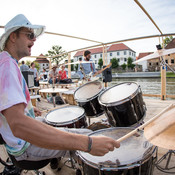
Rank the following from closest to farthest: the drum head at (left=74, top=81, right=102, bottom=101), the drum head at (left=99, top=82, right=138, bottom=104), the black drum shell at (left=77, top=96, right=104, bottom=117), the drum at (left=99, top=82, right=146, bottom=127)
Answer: the drum at (left=99, top=82, right=146, bottom=127) → the drum head at (left=99, top=82, right=138, bottom=104) → the black drum shell at (left=77, top=96, right=104, bottom=117) → the drum head at (left=74, top=81, right=102, bottom=101)

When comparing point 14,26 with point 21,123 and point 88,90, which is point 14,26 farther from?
point 88,90

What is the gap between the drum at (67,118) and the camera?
172 centimetres

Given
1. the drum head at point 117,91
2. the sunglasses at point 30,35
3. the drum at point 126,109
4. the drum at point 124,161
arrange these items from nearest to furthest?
the drum at point 124,161
the sunglasses at point 30,35
the drum at point 126,109
the drum head at point 117,91

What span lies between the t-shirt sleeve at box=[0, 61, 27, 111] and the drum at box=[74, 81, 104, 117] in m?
1.53

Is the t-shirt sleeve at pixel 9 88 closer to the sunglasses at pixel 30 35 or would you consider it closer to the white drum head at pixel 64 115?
the sunglasses at pixel 30 35

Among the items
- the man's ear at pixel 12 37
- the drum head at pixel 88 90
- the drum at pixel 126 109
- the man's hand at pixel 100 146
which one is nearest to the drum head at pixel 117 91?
the drum at pixel 126 109

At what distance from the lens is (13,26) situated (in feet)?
3.09

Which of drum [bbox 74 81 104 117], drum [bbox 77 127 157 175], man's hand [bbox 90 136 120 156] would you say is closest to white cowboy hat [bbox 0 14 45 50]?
man's hand [bbox 90 136 120 156]

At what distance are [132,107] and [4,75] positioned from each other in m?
1.42

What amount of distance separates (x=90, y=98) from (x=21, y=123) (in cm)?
158

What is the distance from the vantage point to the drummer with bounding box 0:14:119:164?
2.35ft

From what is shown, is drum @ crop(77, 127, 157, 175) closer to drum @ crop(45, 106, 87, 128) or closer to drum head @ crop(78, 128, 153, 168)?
drum head @ crop(78, 128, 153, 168)

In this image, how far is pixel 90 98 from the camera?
2240 millimetres

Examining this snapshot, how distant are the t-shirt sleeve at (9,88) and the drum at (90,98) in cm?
153
